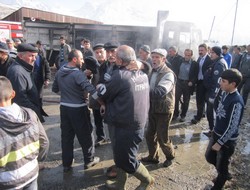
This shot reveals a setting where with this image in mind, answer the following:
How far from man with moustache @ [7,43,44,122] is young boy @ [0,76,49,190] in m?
1.30

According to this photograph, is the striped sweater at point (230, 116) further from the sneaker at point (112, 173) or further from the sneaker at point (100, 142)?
the sneaker at point (100, 142)

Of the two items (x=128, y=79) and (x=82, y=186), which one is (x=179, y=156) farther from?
(x=128, y=79)

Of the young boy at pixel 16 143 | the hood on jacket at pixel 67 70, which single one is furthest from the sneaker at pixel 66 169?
the young boy at pixel 16 143

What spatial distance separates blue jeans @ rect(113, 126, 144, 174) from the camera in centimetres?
280

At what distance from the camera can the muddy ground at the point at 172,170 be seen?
3490mm

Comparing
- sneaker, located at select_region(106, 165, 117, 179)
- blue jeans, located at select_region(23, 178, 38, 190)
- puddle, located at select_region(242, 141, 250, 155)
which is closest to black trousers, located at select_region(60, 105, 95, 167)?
sneaker, located at select_region(106, 165, 117, 179)

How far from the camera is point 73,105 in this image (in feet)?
11.5

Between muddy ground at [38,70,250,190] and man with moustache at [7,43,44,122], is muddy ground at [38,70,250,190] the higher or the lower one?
the lower one

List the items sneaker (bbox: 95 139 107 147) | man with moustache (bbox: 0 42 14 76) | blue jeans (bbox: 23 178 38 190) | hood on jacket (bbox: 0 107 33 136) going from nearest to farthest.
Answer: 1. hood on jacket (bbox: 0 107 33 136)
2. blue jeans (bbox: 23 178 38 190)
3. man with moustache (bbox: 0 42 14 76)
4. sneaker (bbox: 95 139 107 147)

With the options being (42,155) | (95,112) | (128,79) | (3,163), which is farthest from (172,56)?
(3,163)

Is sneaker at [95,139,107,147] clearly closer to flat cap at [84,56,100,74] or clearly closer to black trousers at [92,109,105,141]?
black trousers at [92,109,105,141]

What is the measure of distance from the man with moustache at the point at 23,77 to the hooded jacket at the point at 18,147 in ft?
4.42

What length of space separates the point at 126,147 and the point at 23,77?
169cm

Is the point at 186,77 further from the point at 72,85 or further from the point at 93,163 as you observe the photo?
the point at 72,85
